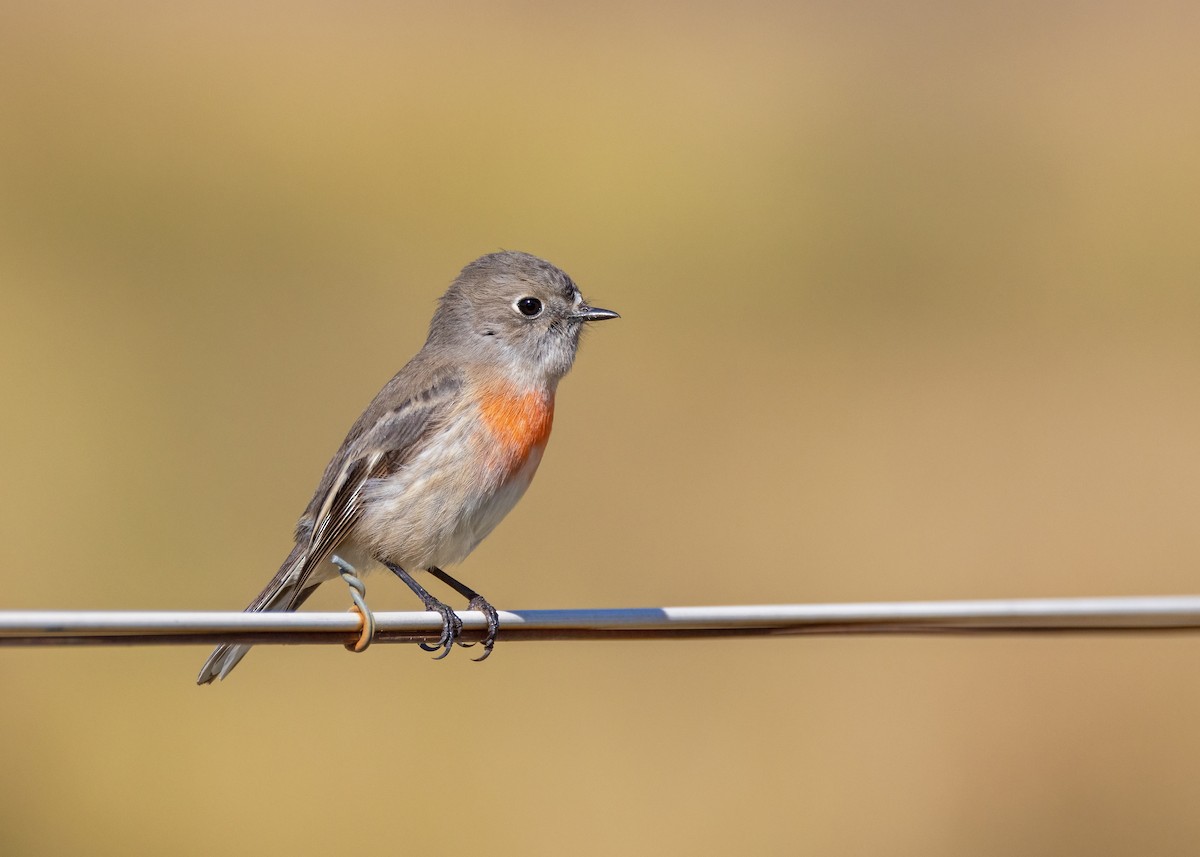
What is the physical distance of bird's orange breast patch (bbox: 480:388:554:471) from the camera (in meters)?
5.45

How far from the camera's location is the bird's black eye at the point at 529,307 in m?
6.09

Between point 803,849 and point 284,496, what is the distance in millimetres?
4765

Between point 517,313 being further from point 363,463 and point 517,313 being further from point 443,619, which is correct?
point 443,619

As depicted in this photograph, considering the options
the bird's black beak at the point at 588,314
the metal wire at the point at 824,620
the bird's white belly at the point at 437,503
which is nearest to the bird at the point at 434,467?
the bird's white belly at the point at 437,503

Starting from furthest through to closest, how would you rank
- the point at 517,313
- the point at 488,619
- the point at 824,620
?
1. the point at 517,313
2. the point at 488,619
3. the point at 824,620

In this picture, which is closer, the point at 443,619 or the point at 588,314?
the point at 443,619

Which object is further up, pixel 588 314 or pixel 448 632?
pixel 588 314

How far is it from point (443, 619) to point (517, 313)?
2.25 metres

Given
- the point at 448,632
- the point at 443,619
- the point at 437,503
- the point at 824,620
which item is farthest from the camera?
the point at 437,503

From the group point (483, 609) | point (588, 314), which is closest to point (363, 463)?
point (483, 609)

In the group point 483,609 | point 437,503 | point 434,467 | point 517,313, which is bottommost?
point 483,609

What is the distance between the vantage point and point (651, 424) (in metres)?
11.9

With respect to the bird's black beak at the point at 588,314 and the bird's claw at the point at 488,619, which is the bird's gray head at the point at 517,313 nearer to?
the bird's black beak at the point at 588,314

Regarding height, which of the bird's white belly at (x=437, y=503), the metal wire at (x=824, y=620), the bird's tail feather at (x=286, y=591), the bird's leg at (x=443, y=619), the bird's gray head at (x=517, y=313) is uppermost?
the bird's gray head at (x=517, y=313)
